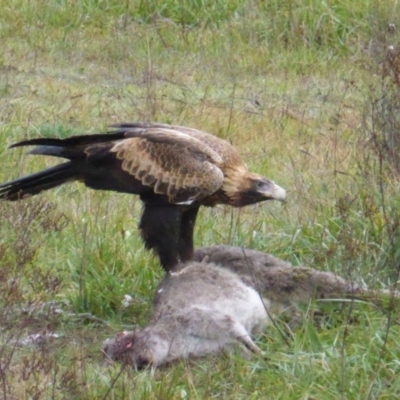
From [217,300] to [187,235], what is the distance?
70 cm

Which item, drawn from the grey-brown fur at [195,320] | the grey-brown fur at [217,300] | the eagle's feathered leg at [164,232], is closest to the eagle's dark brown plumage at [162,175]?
the eagle's feathered leg at [164,232]

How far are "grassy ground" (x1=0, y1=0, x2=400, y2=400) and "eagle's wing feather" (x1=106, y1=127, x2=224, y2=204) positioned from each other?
42cm

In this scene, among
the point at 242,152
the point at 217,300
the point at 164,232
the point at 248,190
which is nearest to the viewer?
the point at 217,300

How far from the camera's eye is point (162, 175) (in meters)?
5.49

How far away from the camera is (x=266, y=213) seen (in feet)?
21.9

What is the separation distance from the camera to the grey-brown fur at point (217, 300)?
4.65 m

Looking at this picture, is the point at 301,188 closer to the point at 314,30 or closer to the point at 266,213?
the point at 266,213

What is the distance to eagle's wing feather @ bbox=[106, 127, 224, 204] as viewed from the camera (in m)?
5.44

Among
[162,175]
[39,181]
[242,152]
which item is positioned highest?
[162,175]

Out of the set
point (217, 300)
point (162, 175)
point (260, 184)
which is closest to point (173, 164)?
→ point (162, 175)

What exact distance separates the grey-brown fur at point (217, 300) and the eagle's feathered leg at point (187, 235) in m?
0.05

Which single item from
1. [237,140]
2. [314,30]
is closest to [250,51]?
[314,30]

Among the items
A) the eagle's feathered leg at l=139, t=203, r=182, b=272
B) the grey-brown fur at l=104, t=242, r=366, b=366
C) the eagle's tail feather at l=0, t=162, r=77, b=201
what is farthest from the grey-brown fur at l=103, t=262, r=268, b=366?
the eagle's tail feather at l=0, t=162, r=77, b=201

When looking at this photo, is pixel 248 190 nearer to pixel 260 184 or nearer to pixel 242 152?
pixel 260 184
